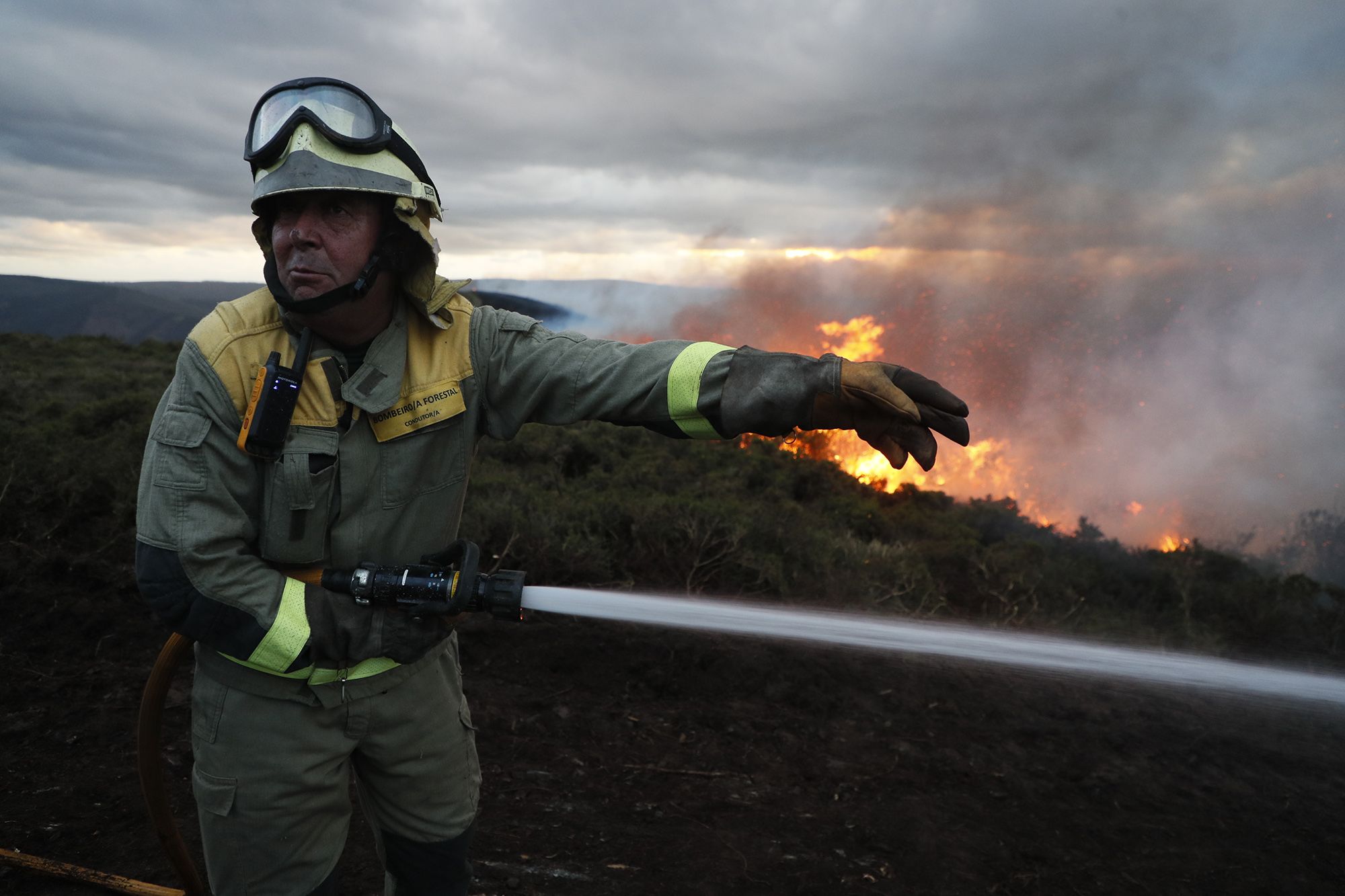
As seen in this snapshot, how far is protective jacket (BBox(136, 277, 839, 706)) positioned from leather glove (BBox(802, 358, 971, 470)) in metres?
0.06

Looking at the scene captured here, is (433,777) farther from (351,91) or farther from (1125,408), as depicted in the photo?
(1125,408)

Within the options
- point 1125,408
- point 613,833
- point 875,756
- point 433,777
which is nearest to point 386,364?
point 433,777

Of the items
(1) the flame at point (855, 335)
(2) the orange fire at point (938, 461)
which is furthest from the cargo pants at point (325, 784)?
Answer: (1) the flame at point (855, 335)

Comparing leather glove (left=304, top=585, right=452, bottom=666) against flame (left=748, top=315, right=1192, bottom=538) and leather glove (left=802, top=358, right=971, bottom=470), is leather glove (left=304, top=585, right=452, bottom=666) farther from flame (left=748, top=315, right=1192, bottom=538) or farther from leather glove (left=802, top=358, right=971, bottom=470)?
flame (left=748, top=315, right=1192, bottom=538)

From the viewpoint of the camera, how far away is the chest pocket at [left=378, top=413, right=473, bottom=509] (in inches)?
91.5

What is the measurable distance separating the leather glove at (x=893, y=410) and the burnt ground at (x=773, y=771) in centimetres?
232

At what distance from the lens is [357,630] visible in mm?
2254

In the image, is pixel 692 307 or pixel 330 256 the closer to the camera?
pixel 330 256

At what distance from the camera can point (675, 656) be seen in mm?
5547

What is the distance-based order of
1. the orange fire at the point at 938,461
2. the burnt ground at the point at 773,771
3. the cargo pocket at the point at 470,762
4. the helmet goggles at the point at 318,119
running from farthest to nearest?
the orange fire at the point at 938,461
the burnt ground at the point at 773,771
the cargo pocket at the point at 470,762
the helmet goggles at the point at 318,119

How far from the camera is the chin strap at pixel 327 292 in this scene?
7.23 feet

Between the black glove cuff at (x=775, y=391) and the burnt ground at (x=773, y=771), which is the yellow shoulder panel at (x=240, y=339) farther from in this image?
the burnt ground at (x=773, y=771)

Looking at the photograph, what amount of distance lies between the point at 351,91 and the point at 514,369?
92 centimetres

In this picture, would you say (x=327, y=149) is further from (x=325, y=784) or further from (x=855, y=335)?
(x=855, y=335)
